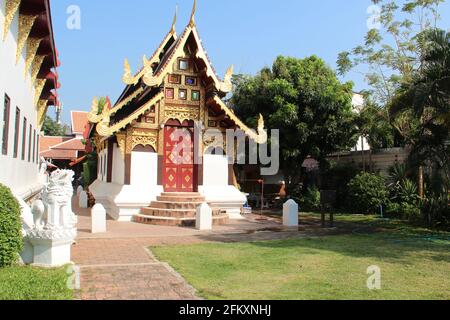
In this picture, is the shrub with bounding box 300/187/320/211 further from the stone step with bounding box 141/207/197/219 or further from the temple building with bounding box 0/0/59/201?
the temple building with bounding box 0/0/59/201

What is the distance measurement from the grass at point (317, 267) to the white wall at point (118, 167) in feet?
21.6

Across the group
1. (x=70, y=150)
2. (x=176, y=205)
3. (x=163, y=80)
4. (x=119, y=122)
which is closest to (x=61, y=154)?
(x=70, y=150)

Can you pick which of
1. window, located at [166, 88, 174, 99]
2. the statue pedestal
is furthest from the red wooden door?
the statue pedestal

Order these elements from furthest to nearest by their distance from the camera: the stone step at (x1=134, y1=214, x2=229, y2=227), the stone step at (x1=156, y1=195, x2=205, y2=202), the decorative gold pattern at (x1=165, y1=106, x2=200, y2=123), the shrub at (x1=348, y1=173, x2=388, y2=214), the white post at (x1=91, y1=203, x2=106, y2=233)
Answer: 1. the shrub at (x1=348, y1=173, x2=388, y2=214)
2. the decorative gold pattern at (x1=165, y1=106, x2=200, y2=123)
3. the stone step at (x1=156, y1=195, x2=205, y2=202)
4. the stone step at (x1=134, y1=214, x2=229, y2=227)
5. the white post at (x1=91, y1=203, x2=106, y2=233)

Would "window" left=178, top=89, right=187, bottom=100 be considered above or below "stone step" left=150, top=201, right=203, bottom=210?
above

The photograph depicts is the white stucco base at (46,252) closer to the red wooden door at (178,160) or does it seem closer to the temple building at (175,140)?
the temple building at (175,140)

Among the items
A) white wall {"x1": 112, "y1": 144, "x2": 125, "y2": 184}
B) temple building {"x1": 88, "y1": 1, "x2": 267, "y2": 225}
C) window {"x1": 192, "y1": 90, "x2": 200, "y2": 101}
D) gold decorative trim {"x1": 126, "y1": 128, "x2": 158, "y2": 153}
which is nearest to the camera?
temple building {"x1": 88, "y1": 1, "x2": 267, "y2": 225}

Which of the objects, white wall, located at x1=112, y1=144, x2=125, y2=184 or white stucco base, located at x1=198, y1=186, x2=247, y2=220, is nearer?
white wall, located at x1=112, y1=144, x2=125, y2=184

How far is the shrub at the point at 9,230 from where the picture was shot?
5.78 metres

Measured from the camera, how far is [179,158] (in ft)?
49.7

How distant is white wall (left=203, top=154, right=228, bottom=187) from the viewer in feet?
50.3

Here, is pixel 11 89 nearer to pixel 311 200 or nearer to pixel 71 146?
pixel 311 200

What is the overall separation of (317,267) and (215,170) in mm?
8874

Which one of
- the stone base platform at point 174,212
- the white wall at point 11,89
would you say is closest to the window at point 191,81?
the stone base platform at point 174,212
